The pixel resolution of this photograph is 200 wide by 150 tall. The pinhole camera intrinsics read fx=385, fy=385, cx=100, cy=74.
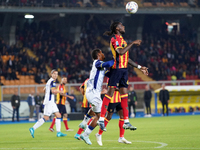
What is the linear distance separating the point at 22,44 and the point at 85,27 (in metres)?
7.35

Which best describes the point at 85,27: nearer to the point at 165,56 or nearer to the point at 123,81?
the point at 165,56

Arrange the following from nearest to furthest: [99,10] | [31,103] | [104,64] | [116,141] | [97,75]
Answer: [104,64]
[97,75]
[116,141]
[31,103]
[99,10]

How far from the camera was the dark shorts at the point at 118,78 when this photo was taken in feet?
26.6

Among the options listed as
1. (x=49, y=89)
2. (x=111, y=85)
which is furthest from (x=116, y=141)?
(x=49, y=89)

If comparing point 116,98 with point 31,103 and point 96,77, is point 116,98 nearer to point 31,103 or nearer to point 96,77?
point 96,77

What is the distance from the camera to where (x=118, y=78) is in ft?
26.6

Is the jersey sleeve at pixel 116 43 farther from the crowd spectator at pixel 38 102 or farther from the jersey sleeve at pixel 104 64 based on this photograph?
the crowd spectator at pixel 38 102

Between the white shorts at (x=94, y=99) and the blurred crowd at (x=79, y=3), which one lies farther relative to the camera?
the blurred crowd at (x=79, y=3)

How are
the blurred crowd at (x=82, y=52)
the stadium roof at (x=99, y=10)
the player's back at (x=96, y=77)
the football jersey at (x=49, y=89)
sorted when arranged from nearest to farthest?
the player's back at (x=96, y=77) < the football jersey at (x=49, y=89) < the blurred crowd at (x=82, y=52) < the stadium roof at (x=99, y=10)

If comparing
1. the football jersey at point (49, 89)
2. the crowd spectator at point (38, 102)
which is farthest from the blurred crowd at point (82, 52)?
the football jersey at point (49, 89)

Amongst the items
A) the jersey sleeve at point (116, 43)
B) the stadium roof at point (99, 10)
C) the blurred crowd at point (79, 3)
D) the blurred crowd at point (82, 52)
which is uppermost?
the blurred crowd at point (79, 3)

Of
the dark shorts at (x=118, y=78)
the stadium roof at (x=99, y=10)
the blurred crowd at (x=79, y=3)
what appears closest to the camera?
the dark shorts at (x=118, y=78)

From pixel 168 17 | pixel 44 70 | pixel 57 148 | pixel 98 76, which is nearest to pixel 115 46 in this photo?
pixel 98 76

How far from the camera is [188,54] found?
37.3 metres
